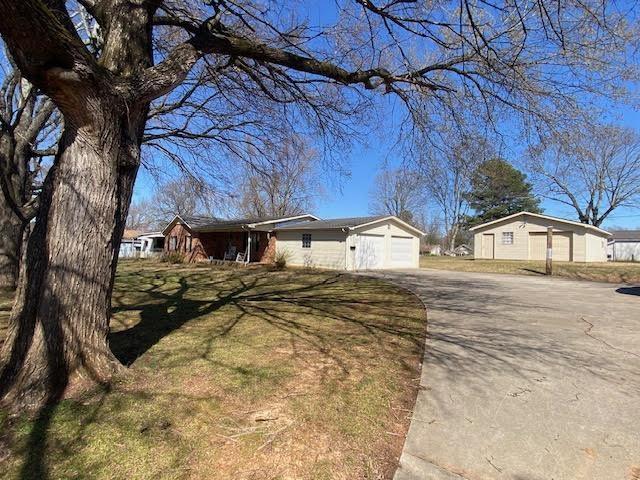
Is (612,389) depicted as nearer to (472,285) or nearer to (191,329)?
(191,329)

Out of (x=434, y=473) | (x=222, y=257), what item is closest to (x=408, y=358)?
(x=434, y=473)

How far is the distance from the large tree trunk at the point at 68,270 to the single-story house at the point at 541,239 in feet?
96.9

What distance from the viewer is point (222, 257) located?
26625 millimetres

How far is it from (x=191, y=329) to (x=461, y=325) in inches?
173

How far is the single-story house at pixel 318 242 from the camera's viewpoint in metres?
20.0

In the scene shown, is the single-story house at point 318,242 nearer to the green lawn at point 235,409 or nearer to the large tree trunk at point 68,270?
the green lawn at point 235,409

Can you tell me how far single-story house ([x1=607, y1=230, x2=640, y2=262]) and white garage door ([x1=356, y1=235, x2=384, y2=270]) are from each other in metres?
33.4

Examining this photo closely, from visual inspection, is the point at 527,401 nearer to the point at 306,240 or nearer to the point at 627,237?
the point at 306,240

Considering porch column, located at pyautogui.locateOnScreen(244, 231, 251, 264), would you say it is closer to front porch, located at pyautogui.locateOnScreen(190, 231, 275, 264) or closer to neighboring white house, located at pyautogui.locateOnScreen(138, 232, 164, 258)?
front porch, located at pyautogui.locateOnScreen(190, 231, 275, 264)

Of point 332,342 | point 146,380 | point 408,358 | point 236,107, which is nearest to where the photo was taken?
point 146,380

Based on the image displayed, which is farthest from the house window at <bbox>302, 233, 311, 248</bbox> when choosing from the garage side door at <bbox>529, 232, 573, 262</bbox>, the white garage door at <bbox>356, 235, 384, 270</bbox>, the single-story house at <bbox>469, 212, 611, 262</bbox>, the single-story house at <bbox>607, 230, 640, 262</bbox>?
the single-story house at <bbox>607, 230, 640, 262</bbox>

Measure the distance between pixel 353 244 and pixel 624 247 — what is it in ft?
125

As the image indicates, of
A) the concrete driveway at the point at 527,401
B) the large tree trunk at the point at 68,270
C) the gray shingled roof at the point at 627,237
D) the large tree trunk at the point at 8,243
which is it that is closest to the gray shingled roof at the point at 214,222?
the large tree trunk at the point at 8,243

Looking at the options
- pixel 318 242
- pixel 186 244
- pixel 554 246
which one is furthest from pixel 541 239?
pixel 186 244
